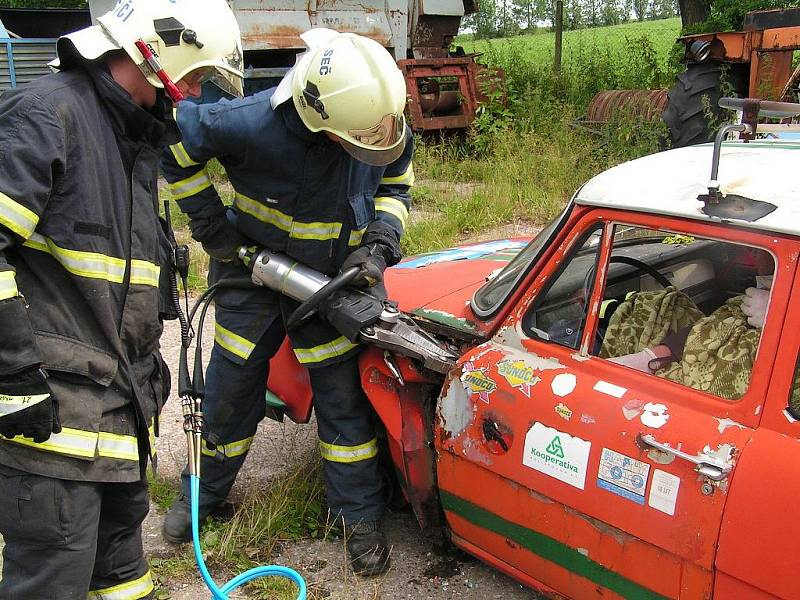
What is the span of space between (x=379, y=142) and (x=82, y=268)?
1167mm

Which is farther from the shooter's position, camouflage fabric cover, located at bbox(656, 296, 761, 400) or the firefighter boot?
the firefighter boot

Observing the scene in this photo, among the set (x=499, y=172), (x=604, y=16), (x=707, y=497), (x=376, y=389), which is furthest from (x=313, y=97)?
(x=604, y=16)

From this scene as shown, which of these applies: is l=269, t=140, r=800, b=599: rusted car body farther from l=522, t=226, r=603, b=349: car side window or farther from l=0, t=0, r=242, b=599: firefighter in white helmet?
l=0, t=0, r=242, b=599: firefighter in white helmet

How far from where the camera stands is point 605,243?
7.59ft

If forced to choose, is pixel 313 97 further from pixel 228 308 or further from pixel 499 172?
pixel 499 172

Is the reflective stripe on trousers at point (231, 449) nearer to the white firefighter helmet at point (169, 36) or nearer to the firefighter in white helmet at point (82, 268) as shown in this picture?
the firefighter in white helmet at point (82, 268)

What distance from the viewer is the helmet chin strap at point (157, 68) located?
6.64ft

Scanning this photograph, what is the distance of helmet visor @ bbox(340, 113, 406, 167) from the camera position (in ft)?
8.98

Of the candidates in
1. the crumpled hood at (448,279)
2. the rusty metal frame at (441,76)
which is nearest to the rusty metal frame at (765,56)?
the crumpled hood at (448,279)

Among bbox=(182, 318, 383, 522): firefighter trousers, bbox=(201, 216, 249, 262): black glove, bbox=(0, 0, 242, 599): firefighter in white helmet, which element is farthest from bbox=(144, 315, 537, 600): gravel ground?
bbox=(201, 216, 249, 262): black glove

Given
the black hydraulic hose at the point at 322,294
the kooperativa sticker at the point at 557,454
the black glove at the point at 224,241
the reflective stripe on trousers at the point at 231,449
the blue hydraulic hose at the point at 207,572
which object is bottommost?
the reflective stripe on trousers at the point at 231,449

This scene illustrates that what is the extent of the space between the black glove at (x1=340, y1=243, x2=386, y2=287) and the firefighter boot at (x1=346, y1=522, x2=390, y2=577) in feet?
3.07

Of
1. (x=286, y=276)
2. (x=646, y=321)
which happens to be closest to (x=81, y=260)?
(x=286, y=276)

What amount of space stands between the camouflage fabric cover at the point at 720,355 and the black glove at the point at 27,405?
5.25 feet
